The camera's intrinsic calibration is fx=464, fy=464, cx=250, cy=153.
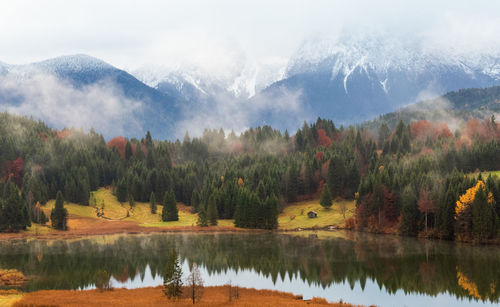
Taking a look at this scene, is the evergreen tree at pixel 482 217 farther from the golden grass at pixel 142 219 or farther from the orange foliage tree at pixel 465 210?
the golden grass at pixel 142 219

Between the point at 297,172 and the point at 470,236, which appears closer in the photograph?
the point at 470,236

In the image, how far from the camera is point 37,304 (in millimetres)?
43406

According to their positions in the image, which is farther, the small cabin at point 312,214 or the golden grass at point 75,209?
the golden grass at point 75,209

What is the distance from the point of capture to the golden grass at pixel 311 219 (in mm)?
138625

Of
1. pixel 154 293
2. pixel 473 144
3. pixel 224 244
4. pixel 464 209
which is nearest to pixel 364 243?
pixel 464 209

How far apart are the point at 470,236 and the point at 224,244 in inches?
2071

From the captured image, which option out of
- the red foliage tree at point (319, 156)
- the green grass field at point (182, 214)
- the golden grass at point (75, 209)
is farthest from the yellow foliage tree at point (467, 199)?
the golden grass at point (75, 209)

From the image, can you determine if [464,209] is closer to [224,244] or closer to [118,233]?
[224,244]

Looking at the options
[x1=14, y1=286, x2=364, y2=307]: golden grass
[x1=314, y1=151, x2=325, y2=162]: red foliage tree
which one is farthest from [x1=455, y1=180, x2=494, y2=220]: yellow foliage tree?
[x1=314, y1=151, x2=325, y2=162]: red foliage tree

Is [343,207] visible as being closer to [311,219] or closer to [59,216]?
[311,219]

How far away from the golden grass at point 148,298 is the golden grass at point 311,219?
8422 cm

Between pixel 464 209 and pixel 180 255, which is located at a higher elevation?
pixel 464 209

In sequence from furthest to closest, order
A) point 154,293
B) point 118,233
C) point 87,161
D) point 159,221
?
1. point 87,161
2. point 159,221
3. point 118,233
4. point 154,293

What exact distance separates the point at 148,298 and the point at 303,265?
30.9 meters
